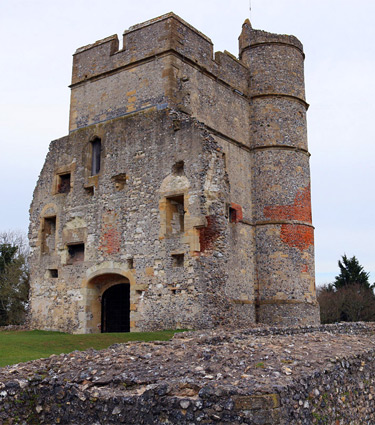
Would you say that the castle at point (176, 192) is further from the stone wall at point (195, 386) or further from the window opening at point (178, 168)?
the stone wall at point (195, 386)

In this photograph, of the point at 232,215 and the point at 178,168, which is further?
the point at 232,215

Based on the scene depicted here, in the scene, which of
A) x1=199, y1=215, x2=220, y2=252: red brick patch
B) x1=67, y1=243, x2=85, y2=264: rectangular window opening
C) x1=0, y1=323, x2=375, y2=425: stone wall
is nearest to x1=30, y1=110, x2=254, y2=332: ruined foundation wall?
x1=199, y1=215, x2=220, y2=252: red brick patch

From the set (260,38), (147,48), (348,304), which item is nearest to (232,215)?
(147,48)

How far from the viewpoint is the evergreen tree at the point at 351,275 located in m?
39.3

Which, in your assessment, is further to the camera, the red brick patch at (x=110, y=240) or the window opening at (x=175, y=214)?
the red brick patch at (x=110, y=240)

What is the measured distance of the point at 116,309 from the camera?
17.1 metres

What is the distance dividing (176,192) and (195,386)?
9623mm

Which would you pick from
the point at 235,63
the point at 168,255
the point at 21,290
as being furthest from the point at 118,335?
the point at 21,290

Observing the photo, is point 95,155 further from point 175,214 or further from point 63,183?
point 175,214

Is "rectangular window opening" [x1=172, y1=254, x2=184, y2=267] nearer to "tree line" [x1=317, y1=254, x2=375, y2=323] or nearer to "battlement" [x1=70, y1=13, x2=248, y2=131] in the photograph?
"battlement" [x1=70, y1=13, x2=248, y2=131]

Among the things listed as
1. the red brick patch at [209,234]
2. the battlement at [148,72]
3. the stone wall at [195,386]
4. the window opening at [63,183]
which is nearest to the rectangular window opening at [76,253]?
the window opening at [63,183]

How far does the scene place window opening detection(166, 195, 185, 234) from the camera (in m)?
15.1

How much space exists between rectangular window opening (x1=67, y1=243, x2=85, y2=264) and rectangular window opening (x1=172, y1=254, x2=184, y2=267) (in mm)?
3778

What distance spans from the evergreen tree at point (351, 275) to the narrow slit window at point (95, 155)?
27.2m
